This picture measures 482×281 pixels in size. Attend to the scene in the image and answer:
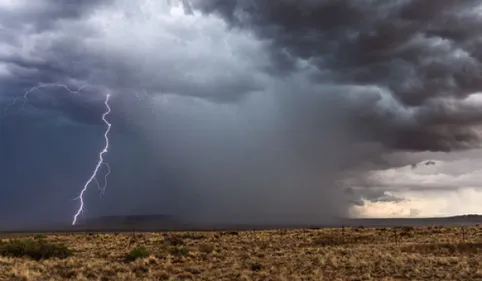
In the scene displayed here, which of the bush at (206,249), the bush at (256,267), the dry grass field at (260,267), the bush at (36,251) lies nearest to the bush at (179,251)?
the dry grass field at (260,267)

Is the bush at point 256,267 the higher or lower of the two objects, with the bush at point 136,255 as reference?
lower

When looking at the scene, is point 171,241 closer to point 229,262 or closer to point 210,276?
point 229,262

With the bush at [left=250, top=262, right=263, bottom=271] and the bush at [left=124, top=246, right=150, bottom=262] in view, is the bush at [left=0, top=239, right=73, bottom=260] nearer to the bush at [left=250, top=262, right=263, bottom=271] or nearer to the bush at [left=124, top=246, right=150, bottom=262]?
the bush at [left=124, top=246, right=150, bottom=262]

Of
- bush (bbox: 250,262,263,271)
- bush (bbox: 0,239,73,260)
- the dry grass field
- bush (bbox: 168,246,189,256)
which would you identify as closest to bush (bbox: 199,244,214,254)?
the dry grass field

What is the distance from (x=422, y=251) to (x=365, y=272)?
14.9m

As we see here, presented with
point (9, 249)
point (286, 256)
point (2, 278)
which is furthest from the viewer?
point (9, 249)

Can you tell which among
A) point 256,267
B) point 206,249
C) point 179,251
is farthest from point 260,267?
point 206,249

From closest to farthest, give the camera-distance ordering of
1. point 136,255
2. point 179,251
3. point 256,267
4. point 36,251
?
point 256,267 < point 136,255 < point 179,251 < point 36,251

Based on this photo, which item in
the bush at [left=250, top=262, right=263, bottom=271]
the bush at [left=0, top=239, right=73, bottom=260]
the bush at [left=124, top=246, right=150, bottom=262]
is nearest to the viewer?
the bush at [left=250, top=262, right=263, bottom=271]

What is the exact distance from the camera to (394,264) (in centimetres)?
3050

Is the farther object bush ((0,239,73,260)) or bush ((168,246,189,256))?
bush ((0,239,73,260))

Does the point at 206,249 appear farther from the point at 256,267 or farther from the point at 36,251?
the point at 36,251

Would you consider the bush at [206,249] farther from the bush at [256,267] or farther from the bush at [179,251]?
the bush at [256,267]

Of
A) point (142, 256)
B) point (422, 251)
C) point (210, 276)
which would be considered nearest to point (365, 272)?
point (210, 276)
